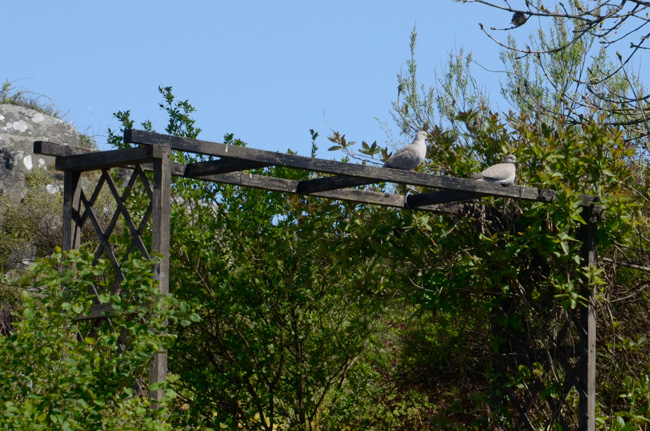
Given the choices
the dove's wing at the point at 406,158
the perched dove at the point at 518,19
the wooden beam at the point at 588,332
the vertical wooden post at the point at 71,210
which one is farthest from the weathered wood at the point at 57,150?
the wooden beam at the point at 588,332

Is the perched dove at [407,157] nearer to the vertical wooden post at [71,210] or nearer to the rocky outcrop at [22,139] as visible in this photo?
the vertical wooden post at [71,210]

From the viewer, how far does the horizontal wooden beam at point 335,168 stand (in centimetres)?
428

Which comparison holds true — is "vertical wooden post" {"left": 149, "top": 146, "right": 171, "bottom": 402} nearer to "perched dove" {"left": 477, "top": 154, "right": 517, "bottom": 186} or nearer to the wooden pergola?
the wooden pergola

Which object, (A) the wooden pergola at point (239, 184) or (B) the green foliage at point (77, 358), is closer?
(B) the green foliage at point (77, 358)

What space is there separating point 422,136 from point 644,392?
7.48 ft

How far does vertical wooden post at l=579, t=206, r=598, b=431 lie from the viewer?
554cm

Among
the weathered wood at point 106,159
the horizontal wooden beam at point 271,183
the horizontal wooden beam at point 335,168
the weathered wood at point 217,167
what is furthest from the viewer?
the horizontal wooden beam at point 271,183

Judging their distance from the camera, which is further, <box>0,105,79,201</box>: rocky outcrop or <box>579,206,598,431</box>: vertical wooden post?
<box>0,105,79,201</box>: rocky outcrop

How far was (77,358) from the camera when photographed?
3672 mm

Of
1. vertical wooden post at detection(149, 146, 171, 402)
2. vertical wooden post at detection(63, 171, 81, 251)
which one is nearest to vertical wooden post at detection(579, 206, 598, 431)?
vertical wooden post at detection(149, 146, 171, 402)

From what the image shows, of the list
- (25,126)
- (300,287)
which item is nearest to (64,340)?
(300,287)

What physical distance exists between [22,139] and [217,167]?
57.8 feet

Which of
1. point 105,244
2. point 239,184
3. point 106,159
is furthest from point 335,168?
point 105,244

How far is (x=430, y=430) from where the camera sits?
810 cm
